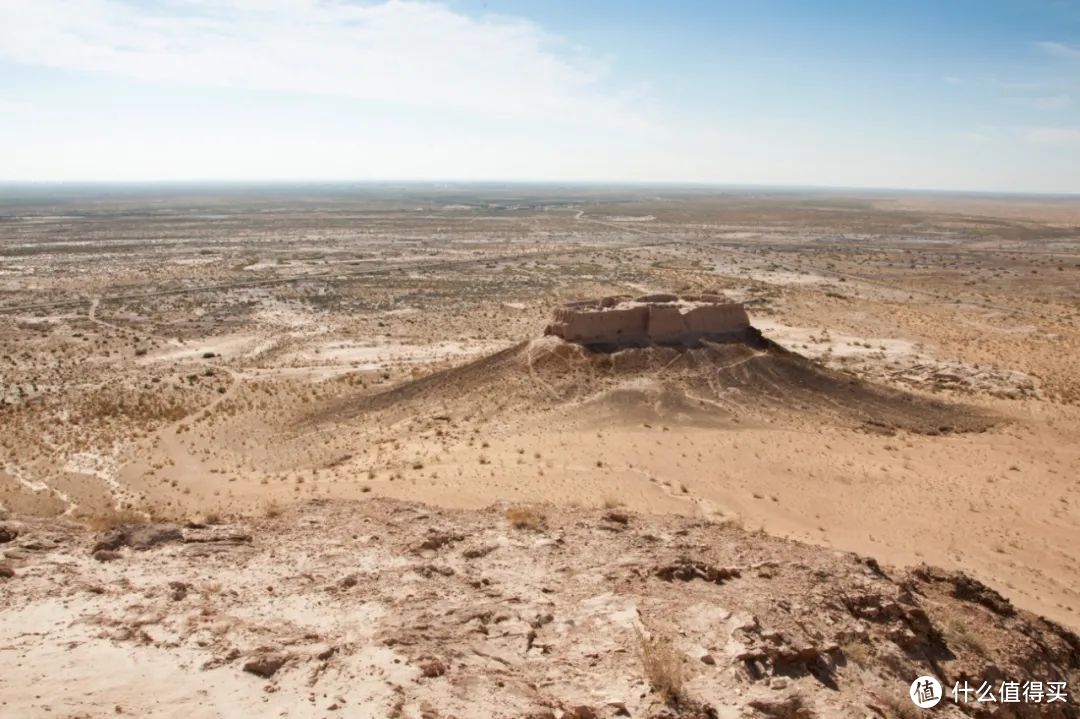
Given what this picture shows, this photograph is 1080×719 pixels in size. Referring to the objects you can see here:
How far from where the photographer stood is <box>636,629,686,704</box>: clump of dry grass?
6.77 metres

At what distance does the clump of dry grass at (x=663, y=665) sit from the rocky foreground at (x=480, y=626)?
1.0 inches

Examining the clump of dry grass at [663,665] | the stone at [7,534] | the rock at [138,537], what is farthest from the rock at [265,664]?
the stone at [7,534]

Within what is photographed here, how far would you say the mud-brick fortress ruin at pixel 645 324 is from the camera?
923 inches

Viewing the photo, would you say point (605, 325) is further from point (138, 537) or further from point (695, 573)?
point (138, 537)

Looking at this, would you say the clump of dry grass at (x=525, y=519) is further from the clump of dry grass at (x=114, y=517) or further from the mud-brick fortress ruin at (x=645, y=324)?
the mud-brick fortress ruin at (x=645, y=324)

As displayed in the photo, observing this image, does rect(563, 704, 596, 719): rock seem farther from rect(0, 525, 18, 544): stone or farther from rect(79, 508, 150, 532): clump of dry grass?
rect(79, 508, 150, 532): clump of dry grass

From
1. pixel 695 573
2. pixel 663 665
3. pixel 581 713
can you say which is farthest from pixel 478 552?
pixel 581 713

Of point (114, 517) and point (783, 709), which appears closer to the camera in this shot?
point (783, 709)

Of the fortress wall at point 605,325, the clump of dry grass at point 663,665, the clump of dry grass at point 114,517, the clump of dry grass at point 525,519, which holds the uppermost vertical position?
the fortress wall at point 605,325

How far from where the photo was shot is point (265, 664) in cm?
679

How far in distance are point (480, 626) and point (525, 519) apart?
11.6 ft

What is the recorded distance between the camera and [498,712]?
20.9ft

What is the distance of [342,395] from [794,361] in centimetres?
1564

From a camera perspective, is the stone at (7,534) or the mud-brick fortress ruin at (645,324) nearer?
the stone at (7,534)
